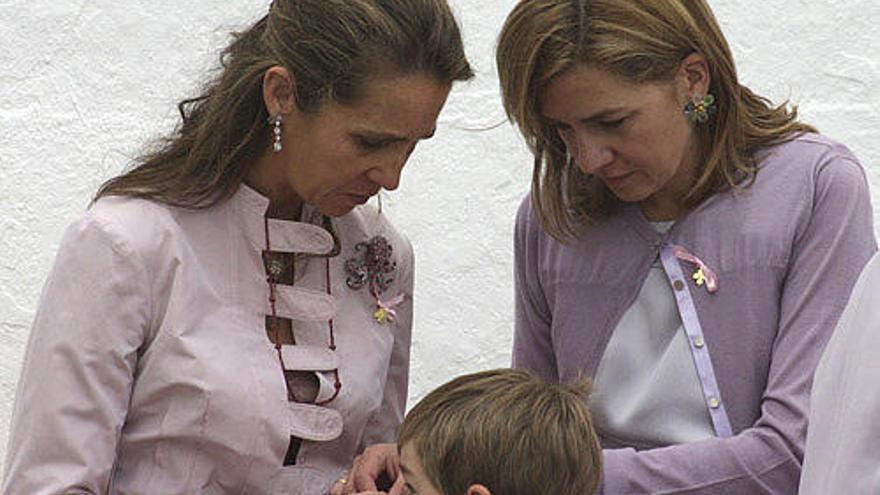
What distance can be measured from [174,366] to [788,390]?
0.96 metres

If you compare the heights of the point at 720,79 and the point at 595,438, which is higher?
the point at 720,79

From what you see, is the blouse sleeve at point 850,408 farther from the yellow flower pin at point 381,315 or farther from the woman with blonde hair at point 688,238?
the yellow flower pin at point 381,315

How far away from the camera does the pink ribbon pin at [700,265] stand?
3361 mm

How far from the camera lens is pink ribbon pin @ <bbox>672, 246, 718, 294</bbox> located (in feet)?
11.0

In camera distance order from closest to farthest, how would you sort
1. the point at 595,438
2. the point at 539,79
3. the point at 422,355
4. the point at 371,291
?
the point at 595,438, the point at 539,79, the point at 371,291, the point at 422,355

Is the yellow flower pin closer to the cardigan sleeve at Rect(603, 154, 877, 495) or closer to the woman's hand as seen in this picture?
the woman's hand

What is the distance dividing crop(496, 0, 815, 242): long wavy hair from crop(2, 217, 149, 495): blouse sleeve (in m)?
0.70

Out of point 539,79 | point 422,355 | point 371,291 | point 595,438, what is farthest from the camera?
point 422,355

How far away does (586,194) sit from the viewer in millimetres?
3521

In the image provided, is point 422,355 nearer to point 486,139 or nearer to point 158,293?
point 486,139

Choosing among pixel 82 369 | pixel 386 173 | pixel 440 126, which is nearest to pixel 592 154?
pixel 386 173

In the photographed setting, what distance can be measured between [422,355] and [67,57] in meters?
1.13

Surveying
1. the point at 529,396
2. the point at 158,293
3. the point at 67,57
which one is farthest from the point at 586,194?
the point at 67,57

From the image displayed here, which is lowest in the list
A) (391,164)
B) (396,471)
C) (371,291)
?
(396,471)
